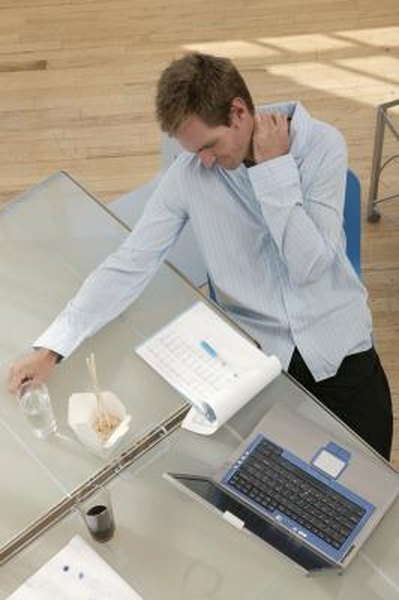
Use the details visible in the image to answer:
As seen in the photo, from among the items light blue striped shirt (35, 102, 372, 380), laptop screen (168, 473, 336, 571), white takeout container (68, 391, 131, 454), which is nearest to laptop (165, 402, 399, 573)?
laptop screen (168, 473, 336, 571)

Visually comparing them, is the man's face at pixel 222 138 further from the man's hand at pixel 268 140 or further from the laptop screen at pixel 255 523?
the laptop screen at pixel 255 523

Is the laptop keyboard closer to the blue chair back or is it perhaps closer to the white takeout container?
the white takeout container

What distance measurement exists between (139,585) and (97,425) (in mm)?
353

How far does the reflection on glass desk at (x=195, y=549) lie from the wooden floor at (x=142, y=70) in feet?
5.44

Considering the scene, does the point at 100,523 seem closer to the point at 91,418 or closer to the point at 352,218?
the point at 91,418

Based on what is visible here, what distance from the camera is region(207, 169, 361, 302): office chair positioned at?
2.07 m

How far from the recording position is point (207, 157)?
1.84 meters

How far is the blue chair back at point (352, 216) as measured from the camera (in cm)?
207

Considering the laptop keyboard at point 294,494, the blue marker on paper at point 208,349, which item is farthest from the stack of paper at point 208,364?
the laptop keyboard at point 294,494

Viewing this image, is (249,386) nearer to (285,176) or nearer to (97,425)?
(97,425)

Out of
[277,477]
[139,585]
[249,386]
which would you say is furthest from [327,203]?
[139,585]

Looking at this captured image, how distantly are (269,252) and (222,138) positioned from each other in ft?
1.12

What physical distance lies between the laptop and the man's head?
0.62 m

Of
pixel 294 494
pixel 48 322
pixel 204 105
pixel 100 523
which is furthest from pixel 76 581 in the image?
pixel 204 105
